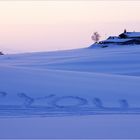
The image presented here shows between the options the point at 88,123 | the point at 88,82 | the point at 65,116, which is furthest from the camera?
the point at 88,82

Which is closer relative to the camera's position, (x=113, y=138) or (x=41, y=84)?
(x=113, y=138)

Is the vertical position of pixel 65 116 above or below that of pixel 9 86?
below

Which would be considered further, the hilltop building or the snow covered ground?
the hilltop building

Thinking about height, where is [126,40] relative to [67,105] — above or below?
above

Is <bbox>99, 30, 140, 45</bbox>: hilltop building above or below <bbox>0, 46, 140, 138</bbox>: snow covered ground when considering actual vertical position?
above

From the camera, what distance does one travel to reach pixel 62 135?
3.00 metres

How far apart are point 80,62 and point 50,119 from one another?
507cm

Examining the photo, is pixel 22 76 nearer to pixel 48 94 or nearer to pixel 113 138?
pixel 48 94

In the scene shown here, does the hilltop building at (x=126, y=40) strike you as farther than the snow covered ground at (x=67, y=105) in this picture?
Yes

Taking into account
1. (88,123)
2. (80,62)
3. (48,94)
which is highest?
(80,62)

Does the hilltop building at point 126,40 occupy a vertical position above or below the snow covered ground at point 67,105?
above

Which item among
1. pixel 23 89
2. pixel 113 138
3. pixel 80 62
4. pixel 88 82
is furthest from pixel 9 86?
pixel 80 62

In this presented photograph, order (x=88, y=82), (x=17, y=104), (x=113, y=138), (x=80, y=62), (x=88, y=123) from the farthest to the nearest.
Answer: (x=80, y=62) < (x=88, y=82) < (x=17, y=104) < (x=88, y=123) < (x=113, y=138)

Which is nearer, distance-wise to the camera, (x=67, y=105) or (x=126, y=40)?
(x=67, y=105)
